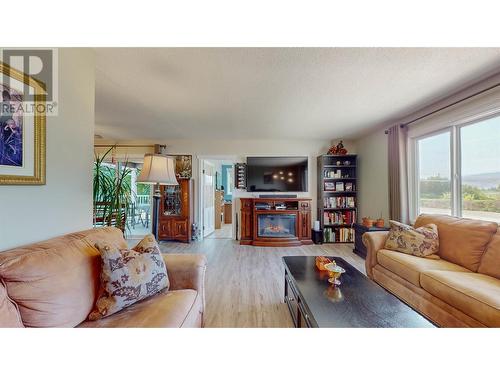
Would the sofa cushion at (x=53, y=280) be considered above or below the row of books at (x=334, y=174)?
below

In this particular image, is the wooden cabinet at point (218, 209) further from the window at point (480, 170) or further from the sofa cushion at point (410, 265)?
the window at point (480, 170)

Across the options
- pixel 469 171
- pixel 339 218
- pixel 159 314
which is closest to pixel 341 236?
pixel 339 218

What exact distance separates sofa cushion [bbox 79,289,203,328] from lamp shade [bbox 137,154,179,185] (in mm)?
923

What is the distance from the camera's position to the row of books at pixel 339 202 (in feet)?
14.4

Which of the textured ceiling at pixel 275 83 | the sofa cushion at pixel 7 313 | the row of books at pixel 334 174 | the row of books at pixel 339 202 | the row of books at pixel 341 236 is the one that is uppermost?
the textured ceiling at pixel 275 83

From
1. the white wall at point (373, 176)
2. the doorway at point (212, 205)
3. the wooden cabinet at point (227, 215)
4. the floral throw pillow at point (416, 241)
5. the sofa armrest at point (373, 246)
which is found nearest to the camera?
the floral throw pillow at point (416, 241)

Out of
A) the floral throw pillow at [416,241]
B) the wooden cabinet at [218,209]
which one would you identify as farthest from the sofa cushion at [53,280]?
the wooden cabinet at [218,209]

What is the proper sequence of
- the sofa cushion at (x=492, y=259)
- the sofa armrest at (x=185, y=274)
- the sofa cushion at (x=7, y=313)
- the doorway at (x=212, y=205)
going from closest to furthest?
the sofa cushion at (x=7, y=313) → the sofa armrest at (x=185, y=274) → the sofa cushion at (x=492, y=259) → the doorway at (x=212, y=205)

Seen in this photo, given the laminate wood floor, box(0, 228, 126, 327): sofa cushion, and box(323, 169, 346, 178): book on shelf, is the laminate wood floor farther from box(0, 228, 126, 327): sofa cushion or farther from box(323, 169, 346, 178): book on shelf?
box(323, 169, 346, 178): book on shelf

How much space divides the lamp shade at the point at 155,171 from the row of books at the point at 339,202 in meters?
3.50

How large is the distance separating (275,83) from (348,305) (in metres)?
2.07

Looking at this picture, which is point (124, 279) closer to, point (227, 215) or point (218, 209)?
point (218, 209)
